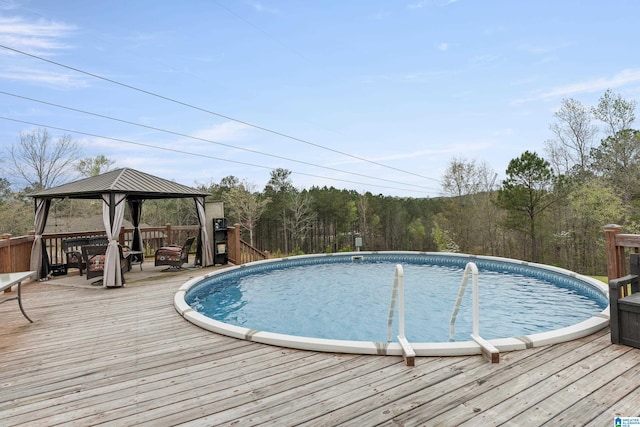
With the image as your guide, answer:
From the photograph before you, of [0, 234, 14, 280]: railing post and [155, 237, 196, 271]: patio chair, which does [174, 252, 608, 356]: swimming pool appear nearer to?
[155, 237, 196, 271]: patio chair

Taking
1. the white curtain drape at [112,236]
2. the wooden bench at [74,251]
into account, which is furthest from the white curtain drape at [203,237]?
the wooden bench at [74,251]

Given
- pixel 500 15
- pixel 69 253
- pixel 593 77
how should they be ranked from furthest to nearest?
1. pixel 593 77
2. pixel 500 15
3. pixel 69 253

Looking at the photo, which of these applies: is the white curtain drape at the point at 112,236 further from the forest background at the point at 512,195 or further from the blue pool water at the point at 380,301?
the forest background at the point at 512,195

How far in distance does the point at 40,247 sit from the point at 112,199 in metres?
2.40

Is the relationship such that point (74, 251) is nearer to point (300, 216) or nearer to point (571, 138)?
point (300, 216)

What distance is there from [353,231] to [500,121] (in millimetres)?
14044

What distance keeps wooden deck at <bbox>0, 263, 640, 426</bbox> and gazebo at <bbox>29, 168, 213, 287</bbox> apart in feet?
9.30

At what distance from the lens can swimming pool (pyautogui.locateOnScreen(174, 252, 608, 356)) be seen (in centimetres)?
310

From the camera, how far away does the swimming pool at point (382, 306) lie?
10.2ft

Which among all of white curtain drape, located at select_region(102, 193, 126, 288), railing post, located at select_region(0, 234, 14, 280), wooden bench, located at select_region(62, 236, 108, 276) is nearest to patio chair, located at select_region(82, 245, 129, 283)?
white curtain drape, located at select_region(102, 193, 126, 288)

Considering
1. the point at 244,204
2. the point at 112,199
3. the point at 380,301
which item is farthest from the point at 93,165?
the point at 380,301

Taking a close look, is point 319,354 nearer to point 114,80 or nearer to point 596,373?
point 596,373

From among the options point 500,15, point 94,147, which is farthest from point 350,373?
point 94,147

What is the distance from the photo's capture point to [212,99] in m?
13.5
